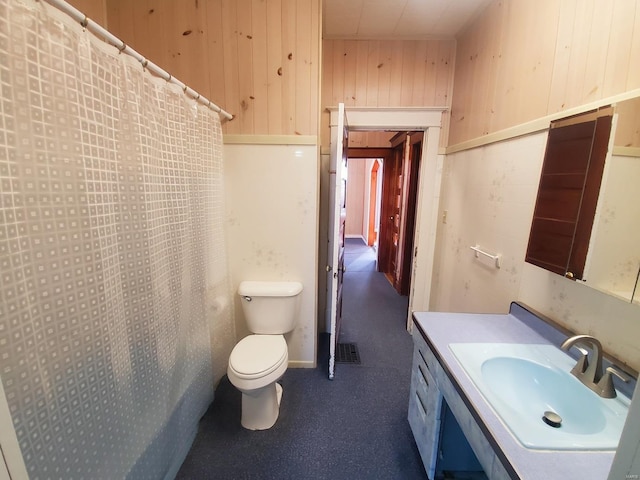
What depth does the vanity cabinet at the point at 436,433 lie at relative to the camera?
1245 mm

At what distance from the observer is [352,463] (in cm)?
147

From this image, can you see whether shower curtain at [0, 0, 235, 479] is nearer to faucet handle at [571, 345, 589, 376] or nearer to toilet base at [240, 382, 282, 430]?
toilet base at [240, 382, 282, 430]

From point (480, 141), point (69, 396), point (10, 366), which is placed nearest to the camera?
point (10, 366)

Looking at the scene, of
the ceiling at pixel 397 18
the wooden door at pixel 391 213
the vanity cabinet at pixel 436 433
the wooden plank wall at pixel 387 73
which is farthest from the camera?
the wooden door at pixel 391 213

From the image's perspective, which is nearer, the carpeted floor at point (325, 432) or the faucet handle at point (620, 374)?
the faucet handle at point (620, 374)

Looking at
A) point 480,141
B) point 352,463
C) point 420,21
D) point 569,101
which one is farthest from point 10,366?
point 420,21

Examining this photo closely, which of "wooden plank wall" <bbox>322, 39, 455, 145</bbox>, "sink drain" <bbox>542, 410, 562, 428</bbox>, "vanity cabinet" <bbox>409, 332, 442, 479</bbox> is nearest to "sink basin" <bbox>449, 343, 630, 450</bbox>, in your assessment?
"sink drain" <bbox>542, 410, 562, 428</bbox>

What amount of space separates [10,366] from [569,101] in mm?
2147

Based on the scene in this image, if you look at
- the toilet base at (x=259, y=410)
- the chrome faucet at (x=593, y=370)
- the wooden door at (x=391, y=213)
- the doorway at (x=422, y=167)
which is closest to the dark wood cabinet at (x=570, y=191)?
the chrome faucet at (x=593, y=370)

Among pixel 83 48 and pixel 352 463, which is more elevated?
pixel 83 48

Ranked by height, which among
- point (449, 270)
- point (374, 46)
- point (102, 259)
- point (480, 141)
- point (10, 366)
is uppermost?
point (374, 46)

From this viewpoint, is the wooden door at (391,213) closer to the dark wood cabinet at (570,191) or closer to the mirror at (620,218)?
the dark wood cabinet at (570,191)

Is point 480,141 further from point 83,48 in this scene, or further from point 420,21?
point 83,48

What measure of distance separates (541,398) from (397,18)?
248 cm
